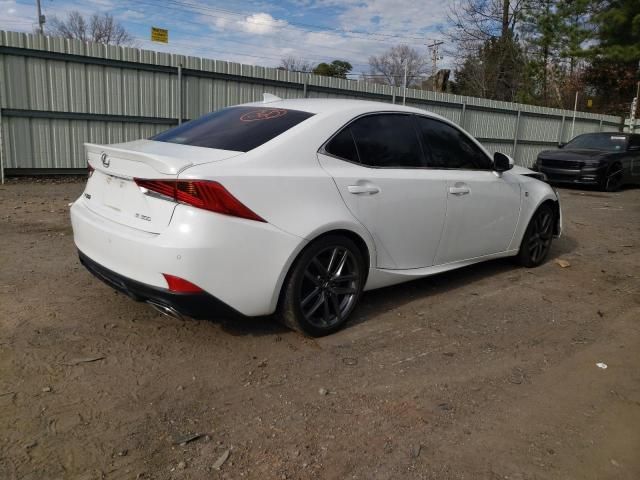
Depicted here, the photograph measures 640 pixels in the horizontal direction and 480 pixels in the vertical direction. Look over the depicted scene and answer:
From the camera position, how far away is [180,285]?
302 centimetres

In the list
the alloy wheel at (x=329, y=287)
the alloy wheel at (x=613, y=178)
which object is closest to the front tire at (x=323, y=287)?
the alloy wheel at (x=329, y=287)

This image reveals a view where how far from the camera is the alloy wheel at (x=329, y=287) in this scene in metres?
3.57

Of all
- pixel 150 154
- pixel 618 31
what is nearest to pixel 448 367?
pixel 150 154

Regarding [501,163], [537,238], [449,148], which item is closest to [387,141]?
[449,148]

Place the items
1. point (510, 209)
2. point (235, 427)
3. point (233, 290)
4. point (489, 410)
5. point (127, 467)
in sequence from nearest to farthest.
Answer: point (127, 467), point (235, 427), point (489, 410), point (233, 290), point (510, 209)

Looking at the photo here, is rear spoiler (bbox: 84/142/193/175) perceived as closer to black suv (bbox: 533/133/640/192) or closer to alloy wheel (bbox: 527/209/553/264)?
alloy wheel (bbox: 527/209/553/264)

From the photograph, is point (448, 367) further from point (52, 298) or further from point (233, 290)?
point (52, 298)

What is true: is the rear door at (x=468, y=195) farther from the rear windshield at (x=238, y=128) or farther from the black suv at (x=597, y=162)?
the black suv at (x=597, y=162)

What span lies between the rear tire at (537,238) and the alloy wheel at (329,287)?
260 cm

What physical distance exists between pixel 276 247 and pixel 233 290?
36 cm

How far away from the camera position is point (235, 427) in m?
2.66

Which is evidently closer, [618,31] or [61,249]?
[61,249]

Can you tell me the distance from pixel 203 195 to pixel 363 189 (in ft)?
3.96

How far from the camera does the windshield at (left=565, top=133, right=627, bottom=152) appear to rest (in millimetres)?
14309
